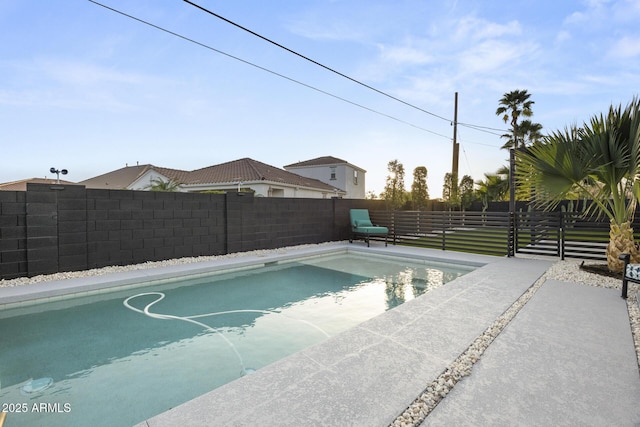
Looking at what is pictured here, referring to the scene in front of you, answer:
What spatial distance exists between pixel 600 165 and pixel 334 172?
1986cm

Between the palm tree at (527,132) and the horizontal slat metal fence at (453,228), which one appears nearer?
the horizontal slat metal fence at (453,228)

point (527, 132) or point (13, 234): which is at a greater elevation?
point (527, 132)

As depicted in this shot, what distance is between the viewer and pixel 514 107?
17406mm

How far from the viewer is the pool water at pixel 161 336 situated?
7.10 feet

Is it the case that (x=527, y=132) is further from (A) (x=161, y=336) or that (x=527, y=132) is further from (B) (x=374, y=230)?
(A) (x=161, y=336)

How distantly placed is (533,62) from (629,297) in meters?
8.81

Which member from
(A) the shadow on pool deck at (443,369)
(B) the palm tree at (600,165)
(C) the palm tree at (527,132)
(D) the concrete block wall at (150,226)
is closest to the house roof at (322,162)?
(C) the palm tree at (527,132)

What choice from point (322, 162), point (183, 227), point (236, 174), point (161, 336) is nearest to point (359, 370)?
point (161, 336)

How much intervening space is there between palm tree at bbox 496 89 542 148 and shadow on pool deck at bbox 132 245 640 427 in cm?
1708

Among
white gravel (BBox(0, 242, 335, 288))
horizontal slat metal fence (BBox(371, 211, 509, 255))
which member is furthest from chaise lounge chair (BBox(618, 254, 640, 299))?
white gravel (BBox(0, 242, 335, 288))

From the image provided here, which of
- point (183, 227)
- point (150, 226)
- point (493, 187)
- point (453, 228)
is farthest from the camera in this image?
point (493, 187)

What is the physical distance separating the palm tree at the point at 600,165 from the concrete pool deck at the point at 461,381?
78.0 inches

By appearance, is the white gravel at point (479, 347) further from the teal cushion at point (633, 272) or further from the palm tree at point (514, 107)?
the palm tree at point (514, 107)

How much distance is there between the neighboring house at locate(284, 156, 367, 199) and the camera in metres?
23.9
